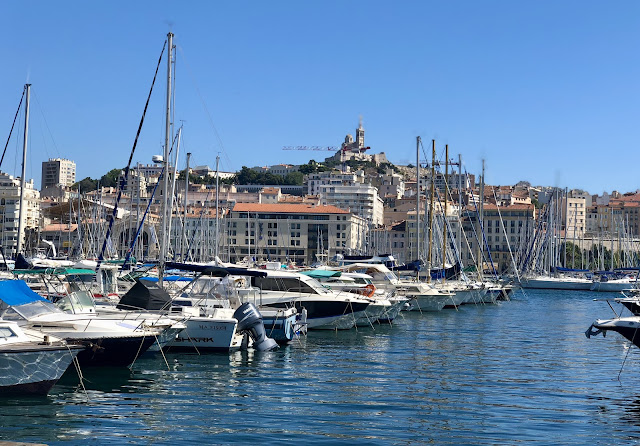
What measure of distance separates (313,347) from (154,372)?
741 centimetres

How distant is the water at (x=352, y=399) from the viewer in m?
15.3

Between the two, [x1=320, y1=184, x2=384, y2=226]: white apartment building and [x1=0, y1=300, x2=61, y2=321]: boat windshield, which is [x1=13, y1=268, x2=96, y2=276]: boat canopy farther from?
[x1=320, y1=184, x2=384, y2=226]: white apartment building

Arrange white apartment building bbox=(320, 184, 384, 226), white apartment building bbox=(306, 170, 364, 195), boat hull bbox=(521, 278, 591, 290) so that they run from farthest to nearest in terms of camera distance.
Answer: white apartment building bbox=(306, 170, 364, 195), white apartment building bbox=(320, 184, 384, 226), boat hull bbox=(521, 278, 591, 290)

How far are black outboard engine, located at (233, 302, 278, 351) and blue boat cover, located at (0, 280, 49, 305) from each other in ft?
20.1

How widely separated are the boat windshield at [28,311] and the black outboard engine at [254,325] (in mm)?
5711

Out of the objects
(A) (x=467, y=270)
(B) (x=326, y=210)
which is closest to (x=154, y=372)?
(A) (x=467, y=270)

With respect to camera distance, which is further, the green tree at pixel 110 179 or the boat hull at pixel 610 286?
the green tree at pixel 110 179

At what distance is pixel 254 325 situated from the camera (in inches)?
1004

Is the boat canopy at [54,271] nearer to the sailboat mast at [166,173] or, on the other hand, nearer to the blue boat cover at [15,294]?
the sailboat mast at [166,173]

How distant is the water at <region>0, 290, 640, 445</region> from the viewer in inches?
604

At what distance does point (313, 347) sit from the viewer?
27.7 meters

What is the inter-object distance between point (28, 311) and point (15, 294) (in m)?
0.53


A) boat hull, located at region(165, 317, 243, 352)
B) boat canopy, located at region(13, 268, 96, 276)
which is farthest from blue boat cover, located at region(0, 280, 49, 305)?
boat canopy, located at region(13, 268, 96, 276)

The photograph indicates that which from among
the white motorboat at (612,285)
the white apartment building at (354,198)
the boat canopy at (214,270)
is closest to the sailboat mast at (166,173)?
the boat canopy at (214,270)
